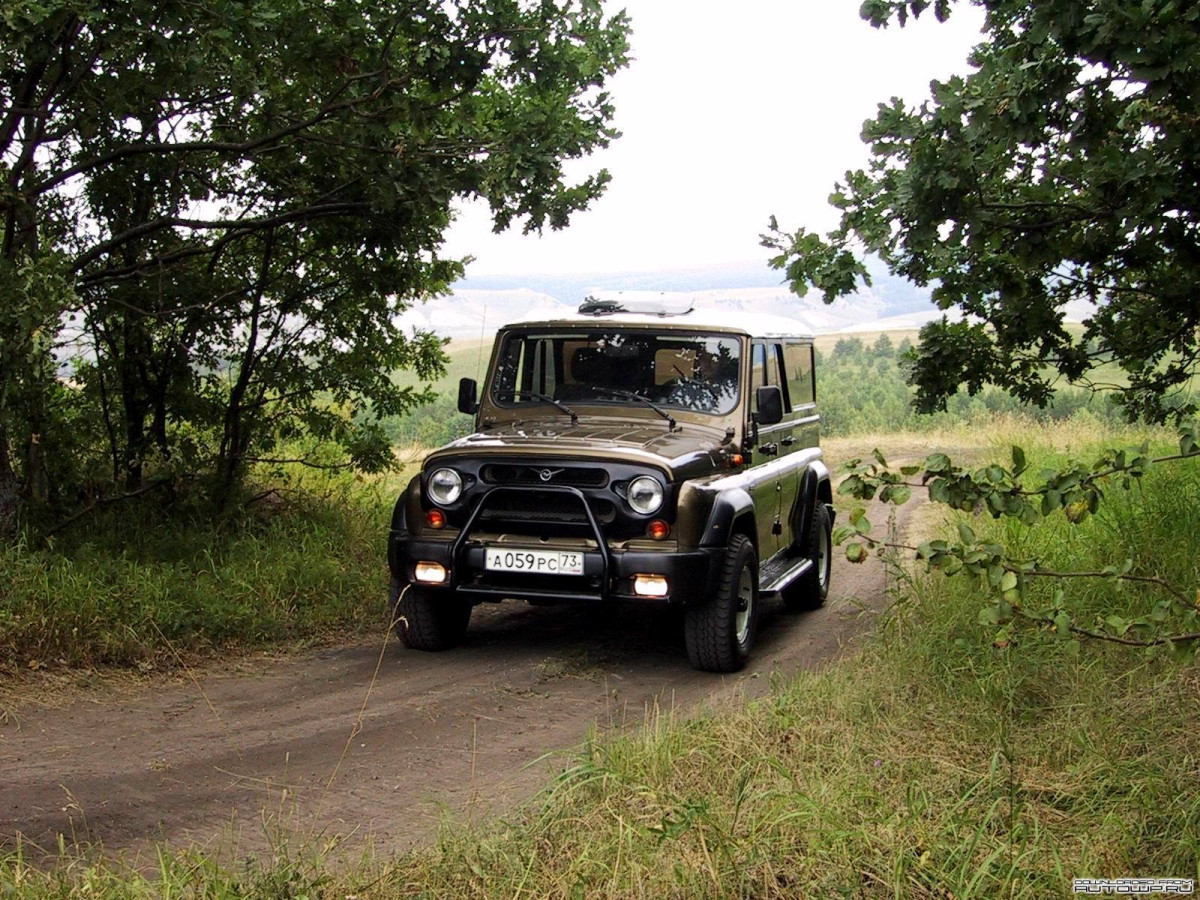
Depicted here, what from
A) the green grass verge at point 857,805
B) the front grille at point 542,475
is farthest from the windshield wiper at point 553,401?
the green grass verge at point 857,805

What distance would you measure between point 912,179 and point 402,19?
11.4ft

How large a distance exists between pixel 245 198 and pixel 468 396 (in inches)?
100

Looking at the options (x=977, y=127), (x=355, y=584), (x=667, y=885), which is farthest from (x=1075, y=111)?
(x=355, y=584)

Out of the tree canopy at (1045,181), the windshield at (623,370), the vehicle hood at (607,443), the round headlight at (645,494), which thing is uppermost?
the tree canopy at (1045,181)

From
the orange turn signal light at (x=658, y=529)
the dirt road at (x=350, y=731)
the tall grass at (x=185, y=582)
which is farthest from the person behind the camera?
the tall grass at (x=185, y=582)

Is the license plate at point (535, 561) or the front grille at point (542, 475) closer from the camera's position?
the license plate at point (535, 561)

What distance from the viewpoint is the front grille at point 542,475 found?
6824 mm

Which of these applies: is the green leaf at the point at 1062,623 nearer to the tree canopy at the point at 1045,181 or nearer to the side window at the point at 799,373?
the tree canopy at the point at 1045,181

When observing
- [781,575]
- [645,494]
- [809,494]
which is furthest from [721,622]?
[809,494]

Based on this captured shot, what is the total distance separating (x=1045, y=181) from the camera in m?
5.79

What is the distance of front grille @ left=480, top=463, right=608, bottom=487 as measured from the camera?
6.82 meters

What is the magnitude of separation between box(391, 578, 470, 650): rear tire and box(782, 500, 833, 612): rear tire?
2762 mm

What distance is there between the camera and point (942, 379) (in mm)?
8359

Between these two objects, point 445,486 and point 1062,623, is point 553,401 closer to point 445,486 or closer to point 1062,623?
point 445,486
